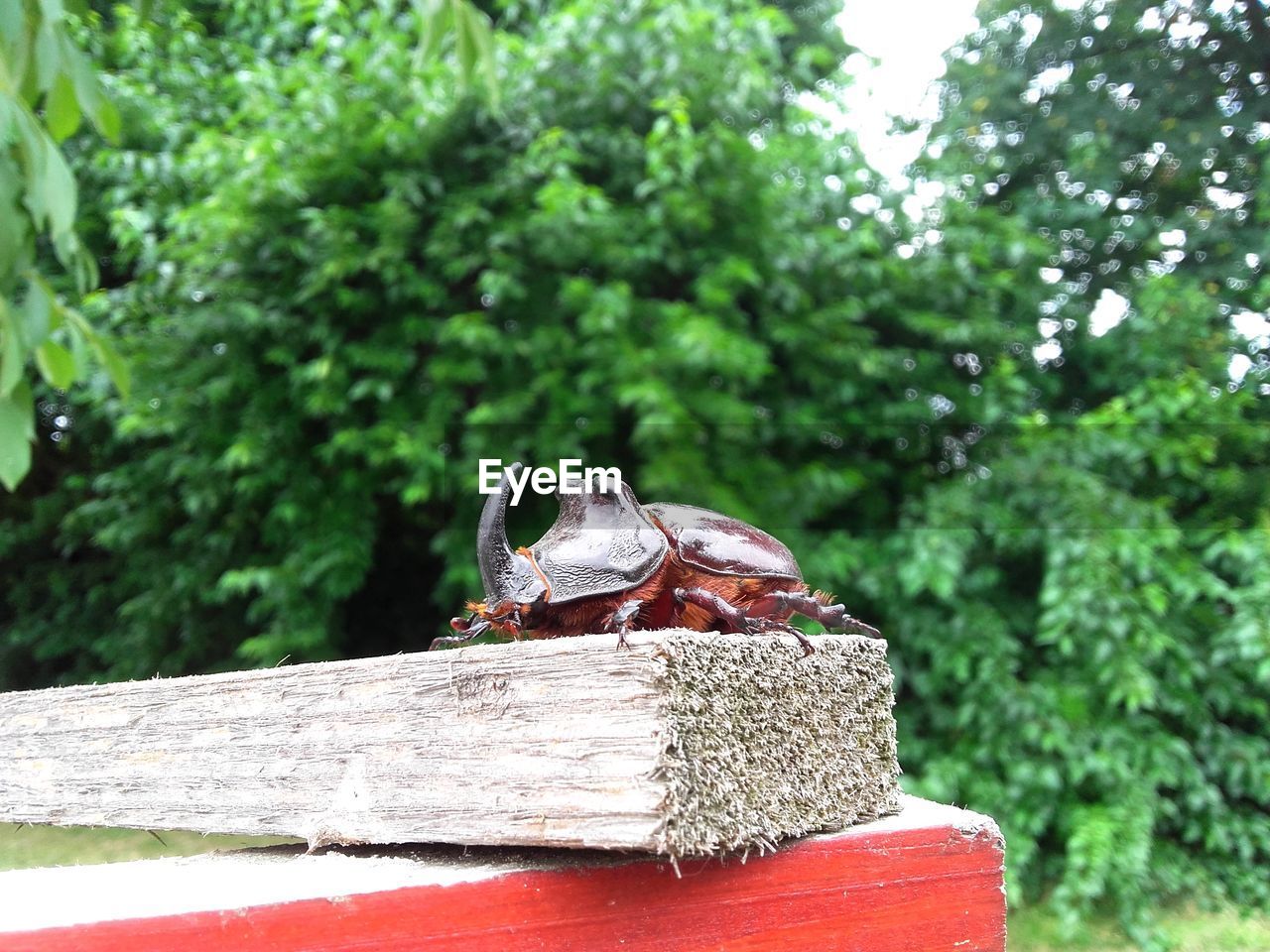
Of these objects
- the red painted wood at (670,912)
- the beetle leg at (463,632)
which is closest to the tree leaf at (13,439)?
the beetle leg at (463,632)

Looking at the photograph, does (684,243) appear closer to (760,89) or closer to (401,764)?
(760,89)

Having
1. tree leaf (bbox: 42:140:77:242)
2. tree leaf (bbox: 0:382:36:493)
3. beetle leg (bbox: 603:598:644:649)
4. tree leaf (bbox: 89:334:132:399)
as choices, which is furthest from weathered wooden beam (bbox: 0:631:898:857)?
tree leaf (bbox: 89:334:132:399)

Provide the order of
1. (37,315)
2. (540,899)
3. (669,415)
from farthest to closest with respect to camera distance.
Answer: (669,415) → (37,315) → (540,899)

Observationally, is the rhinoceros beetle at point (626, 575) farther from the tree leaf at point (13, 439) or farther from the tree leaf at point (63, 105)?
the tree leaf at point (63, 105)

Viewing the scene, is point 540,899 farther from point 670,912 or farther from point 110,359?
point 110,359

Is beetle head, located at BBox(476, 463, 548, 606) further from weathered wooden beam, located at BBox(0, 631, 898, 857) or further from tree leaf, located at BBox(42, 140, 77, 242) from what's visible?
tree leaf, located at BBox(42, 140, 77, 242)

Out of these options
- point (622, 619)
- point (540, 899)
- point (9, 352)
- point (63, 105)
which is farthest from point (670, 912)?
point (63, 105)

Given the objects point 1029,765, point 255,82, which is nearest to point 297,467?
point 255,82
